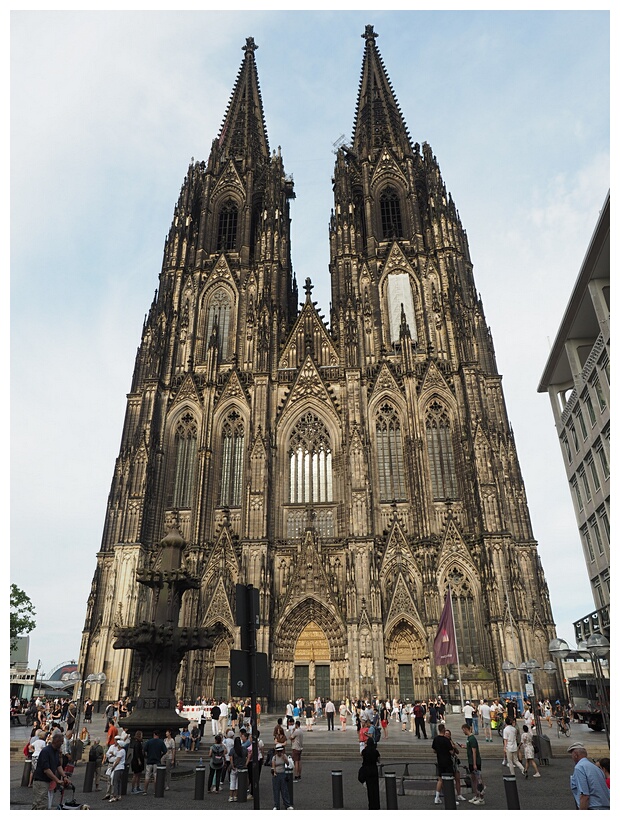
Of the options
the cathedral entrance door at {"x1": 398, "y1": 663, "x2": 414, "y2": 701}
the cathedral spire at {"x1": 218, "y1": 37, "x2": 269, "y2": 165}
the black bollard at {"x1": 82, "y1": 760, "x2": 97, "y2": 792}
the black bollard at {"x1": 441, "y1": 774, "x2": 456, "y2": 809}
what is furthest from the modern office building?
the cathedral spire at {"x1": 218, "y1": 37, "x2": 269, "y2": 165}

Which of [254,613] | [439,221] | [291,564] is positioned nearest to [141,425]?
[291,564]

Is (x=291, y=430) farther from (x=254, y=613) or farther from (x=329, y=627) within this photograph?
(x=254, y=613)

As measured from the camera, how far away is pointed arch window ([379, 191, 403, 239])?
145 feet

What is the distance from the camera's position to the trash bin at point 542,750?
15.8 metres

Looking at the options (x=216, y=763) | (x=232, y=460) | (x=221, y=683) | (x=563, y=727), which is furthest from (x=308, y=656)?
(x=216, y=763)

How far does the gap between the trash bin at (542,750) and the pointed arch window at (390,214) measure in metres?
34.5

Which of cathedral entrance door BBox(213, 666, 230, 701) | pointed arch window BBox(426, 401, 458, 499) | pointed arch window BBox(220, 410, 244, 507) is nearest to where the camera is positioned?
cathedral entrance door BBox(213, 666, 230, 701)

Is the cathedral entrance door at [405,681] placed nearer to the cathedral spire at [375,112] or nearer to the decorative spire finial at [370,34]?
the cathedral spire at [375,112]

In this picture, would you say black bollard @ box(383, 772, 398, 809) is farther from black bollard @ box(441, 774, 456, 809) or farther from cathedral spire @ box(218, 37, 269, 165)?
cathedral spire @ box(218, 37, 269, 165)

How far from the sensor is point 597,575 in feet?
93.2

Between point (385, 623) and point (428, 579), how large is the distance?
3.25 metres

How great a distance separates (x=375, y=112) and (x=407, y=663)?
144ft

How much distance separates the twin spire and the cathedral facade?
2.96 m

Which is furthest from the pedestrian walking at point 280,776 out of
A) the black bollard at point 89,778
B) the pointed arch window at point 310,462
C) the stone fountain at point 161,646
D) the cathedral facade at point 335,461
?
the pointed arch window at point 310,462
